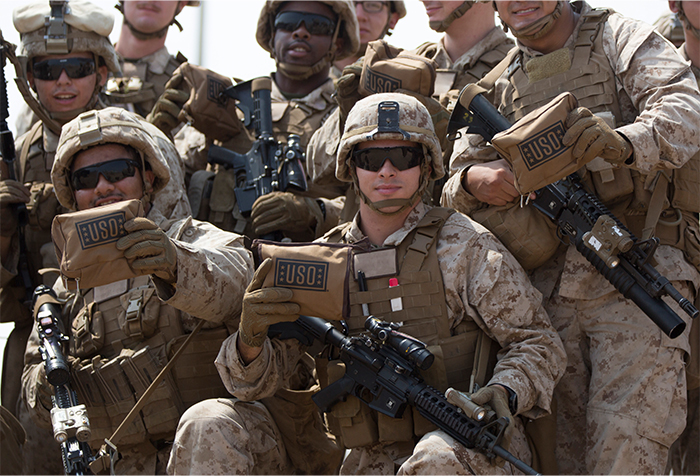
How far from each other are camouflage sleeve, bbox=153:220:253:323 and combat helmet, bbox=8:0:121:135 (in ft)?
7.18

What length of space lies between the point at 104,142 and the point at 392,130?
184cm

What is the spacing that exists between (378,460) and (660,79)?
8.34 ft

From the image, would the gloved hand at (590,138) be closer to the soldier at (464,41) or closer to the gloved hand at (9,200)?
the soldier at (464,41)

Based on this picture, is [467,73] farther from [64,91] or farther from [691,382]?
[64,91]

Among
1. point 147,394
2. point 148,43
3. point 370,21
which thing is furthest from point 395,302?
point 148,43

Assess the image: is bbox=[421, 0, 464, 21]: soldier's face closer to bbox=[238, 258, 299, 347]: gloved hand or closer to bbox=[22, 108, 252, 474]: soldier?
bbox=[22, 108, 252, 474]: soldier

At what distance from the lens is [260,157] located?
6.75 metres

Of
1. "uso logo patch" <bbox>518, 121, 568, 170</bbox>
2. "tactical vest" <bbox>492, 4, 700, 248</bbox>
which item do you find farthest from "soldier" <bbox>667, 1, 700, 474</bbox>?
"uso logo patch" <bbox>518, 121, 568, 170</bbox>

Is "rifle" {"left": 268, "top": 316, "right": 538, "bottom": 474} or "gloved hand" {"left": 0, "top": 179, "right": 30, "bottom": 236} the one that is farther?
"gloved hand" {"left": 0, "top": 179, "right": 30, "bottom": 236}

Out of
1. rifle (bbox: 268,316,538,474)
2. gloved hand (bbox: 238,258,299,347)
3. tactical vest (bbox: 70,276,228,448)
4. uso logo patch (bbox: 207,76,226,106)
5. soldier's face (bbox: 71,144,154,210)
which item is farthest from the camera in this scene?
uso logo patch (bbox: 207,76,226,106)

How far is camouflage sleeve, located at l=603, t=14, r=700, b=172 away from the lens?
4.60 metres

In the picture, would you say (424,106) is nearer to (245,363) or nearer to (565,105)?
(565,105)

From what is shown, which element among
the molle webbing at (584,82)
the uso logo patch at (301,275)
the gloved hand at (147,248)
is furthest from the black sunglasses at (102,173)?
the molle webbing at (584,82)

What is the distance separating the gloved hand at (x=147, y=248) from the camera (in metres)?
4.61
